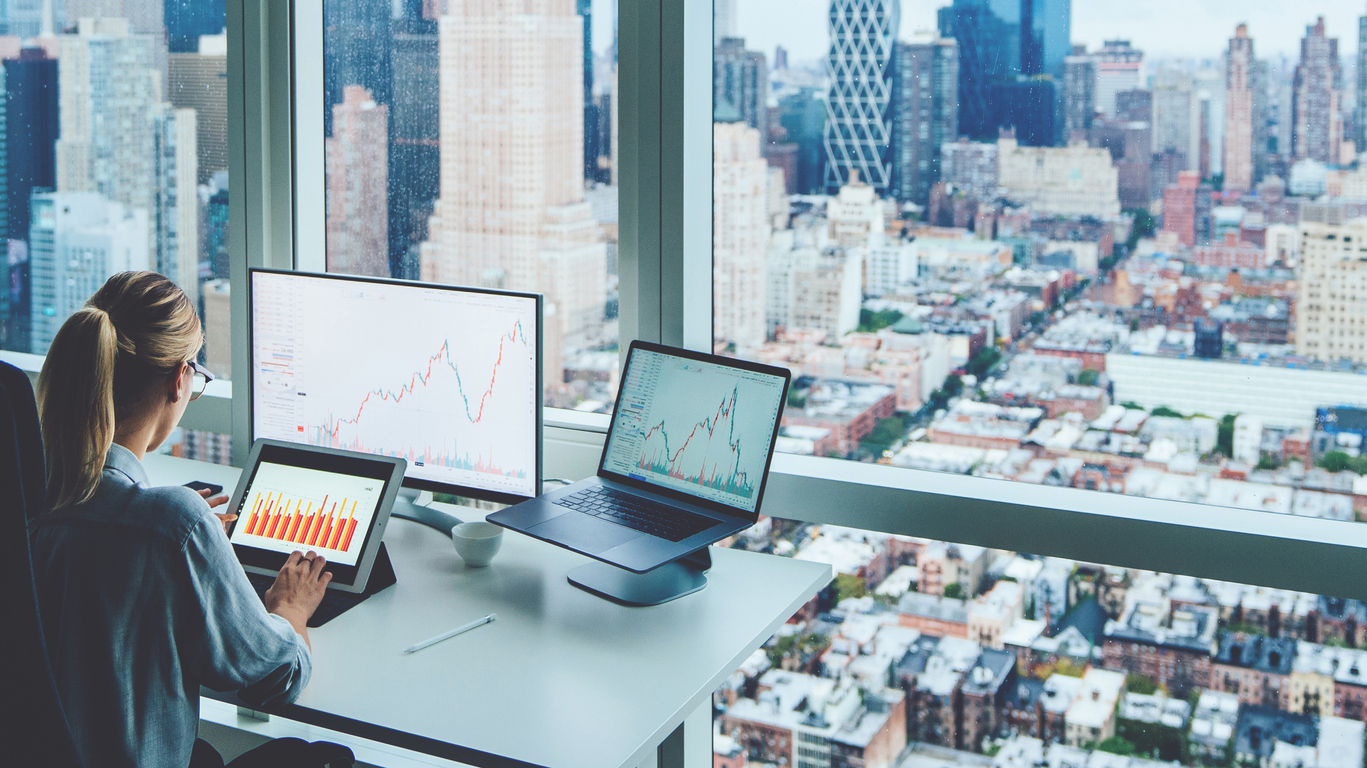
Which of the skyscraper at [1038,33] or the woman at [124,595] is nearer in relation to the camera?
the woman at [124,595]

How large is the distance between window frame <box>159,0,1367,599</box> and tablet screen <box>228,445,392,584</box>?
55 cm

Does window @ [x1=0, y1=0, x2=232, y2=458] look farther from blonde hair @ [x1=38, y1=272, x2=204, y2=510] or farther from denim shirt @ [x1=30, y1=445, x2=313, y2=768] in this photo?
denim shirt @ [x1=30, y1=445, x2=313, y2=768]

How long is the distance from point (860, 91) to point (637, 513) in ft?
2.92

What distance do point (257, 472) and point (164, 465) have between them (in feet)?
2.18

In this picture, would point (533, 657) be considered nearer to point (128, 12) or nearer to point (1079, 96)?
point (1079, 96)

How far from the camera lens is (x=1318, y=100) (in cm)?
167

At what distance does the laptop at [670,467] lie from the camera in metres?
1.75

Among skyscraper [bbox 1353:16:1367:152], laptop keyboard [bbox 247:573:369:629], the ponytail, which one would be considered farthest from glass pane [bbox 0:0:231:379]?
skyscraper [bbox 1353:16:1367:152]

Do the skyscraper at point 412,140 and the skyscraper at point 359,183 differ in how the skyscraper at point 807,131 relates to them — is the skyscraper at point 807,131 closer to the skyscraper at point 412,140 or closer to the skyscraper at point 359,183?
the skyscraper at point 412,140

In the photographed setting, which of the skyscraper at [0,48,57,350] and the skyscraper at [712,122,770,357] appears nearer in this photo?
the skyscraper at [712,122,770,357]

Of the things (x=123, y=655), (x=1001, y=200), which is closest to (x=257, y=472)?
(x=123, y=655)

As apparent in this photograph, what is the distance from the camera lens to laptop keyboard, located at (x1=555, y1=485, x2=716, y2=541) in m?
1.77

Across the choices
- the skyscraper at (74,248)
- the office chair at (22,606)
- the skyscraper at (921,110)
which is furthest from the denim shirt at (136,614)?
the skyscraper at (74,248)

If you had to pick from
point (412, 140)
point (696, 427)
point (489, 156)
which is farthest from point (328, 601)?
point (412, 140)
